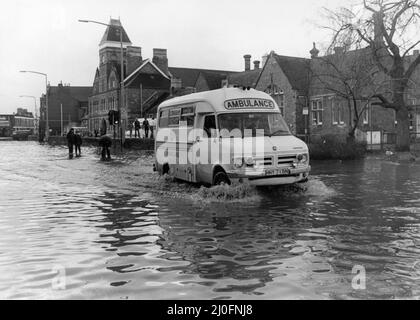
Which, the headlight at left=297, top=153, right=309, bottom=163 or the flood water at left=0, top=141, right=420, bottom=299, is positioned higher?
the headlight at left=297, top=153, right=309, bottom=163

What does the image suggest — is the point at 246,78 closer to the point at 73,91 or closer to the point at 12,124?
the point at 12,124

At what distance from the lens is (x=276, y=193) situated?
13930 mm

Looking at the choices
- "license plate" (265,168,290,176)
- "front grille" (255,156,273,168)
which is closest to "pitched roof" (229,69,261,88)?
"license plate" (265,168,290,176)

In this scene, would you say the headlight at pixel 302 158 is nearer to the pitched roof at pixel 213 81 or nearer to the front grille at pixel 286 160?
the front grille at pixel 286 160

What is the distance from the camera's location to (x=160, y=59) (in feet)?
300

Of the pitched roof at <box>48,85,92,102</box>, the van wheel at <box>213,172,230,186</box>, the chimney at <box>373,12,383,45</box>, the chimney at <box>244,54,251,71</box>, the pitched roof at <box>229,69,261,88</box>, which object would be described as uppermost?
the pitched roof at <box>48,85,92,102</box>

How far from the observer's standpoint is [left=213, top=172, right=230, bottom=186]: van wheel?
12.8 metres

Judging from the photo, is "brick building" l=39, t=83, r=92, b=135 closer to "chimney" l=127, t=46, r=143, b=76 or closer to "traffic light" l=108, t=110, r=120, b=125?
"chimney" l=127, t=46, r=143, b=76

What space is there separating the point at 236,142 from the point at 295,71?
4056 centimetres

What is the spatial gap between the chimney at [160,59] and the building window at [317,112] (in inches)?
1801

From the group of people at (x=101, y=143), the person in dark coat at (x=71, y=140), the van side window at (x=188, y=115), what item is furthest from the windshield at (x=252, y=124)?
the person in dark coat at (x=71, y=140)

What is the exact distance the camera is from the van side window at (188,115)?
14.8m

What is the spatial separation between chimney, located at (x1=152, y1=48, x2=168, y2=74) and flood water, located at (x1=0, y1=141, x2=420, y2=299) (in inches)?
3045

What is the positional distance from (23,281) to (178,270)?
187 cm
